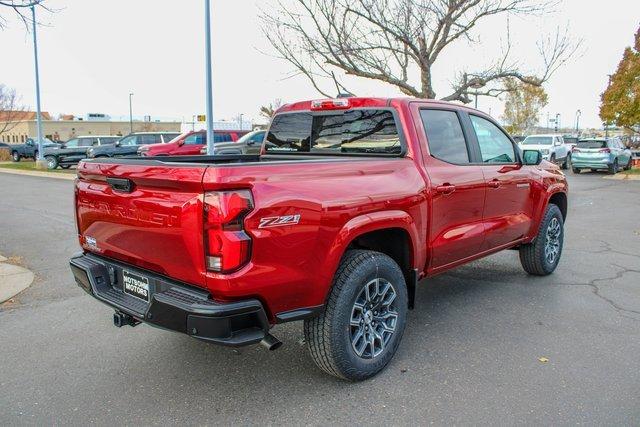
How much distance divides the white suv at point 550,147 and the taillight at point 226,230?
2353 cm

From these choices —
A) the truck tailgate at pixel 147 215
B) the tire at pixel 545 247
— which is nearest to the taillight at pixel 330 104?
the truck tailgate at pixel 147 215

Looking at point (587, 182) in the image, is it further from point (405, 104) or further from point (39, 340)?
point (39, 340)

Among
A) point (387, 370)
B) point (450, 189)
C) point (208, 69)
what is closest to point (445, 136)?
point (450, 189)

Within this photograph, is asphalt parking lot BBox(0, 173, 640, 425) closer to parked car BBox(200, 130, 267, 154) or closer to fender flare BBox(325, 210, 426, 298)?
fender flare BBox(325, 210, 426, 298)

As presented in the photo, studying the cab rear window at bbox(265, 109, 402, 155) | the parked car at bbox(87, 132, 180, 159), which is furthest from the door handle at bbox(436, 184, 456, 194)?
the parked car at bbox(87, 132, 180, 159)

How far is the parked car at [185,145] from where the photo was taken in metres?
20.6

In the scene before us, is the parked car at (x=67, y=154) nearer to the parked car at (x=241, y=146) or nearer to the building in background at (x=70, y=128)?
the parked car at (x=241, y=146)

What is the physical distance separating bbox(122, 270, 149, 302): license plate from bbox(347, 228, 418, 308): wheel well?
4.71 ft

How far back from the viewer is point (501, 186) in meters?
4.88

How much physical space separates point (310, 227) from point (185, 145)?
19.2m

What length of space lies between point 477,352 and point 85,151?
87.2ft

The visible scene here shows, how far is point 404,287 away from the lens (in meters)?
3.69

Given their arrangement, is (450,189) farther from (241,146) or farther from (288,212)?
(241,146)

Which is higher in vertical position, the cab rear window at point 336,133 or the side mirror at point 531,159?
the cab rear window at point 336,133
